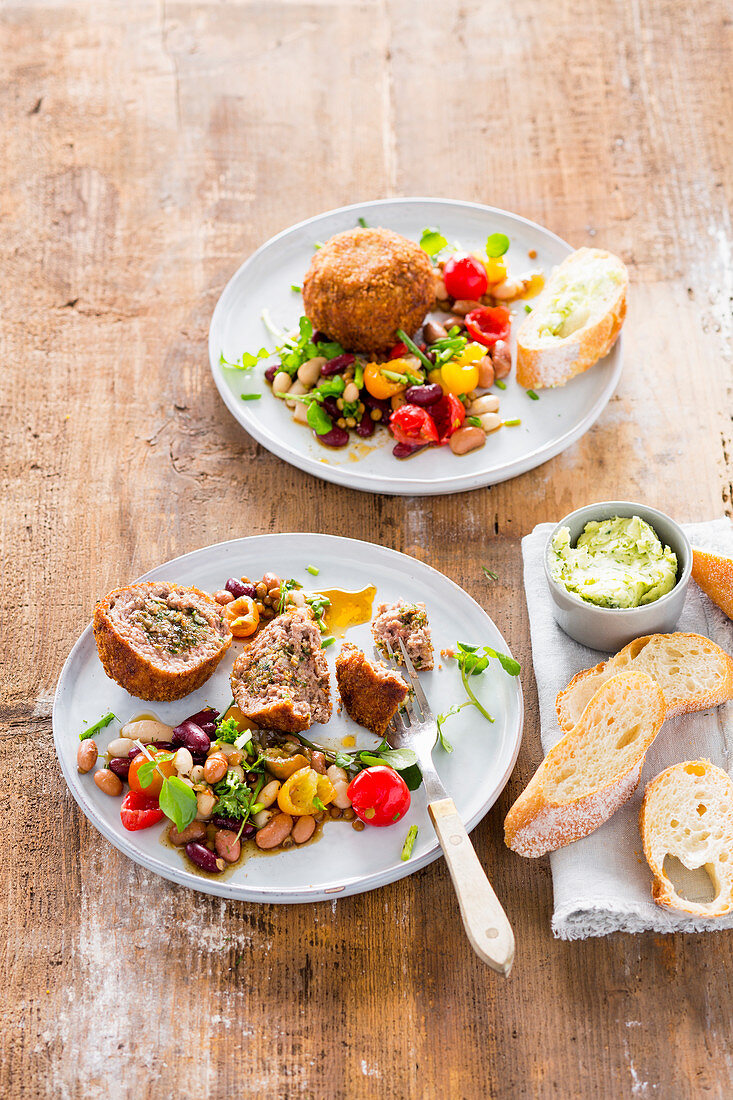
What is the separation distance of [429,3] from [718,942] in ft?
22.6

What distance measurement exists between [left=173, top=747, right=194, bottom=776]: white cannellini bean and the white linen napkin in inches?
53.0

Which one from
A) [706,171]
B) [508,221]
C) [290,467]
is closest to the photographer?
[290,467]

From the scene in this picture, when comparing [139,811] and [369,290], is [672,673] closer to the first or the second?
[139,811]

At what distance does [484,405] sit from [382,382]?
1.68 ft

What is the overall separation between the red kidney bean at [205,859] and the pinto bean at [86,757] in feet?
1.68

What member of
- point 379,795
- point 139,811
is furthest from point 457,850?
point 139,811

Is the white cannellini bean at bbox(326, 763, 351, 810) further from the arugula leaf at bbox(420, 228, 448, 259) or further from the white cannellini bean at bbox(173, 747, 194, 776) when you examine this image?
the arugula leaf at bbox(420, 228, 448, 259)

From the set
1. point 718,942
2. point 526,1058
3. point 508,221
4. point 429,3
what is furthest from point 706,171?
point 526,1058

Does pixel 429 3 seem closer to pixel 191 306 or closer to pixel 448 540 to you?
pixel 191 306

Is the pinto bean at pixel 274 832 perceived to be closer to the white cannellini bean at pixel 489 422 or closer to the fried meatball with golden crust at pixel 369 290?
the white cannellini bean at pixel 489 422

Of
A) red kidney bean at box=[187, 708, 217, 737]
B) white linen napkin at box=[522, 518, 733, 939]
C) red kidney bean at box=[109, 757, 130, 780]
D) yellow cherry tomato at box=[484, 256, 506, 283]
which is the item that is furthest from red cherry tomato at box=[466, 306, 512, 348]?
red kidney bean at box=[109, 757, 130, 780]

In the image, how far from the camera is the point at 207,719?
3.73 m

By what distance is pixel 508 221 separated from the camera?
18.3 ft

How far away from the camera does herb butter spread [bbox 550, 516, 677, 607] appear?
145 inches
